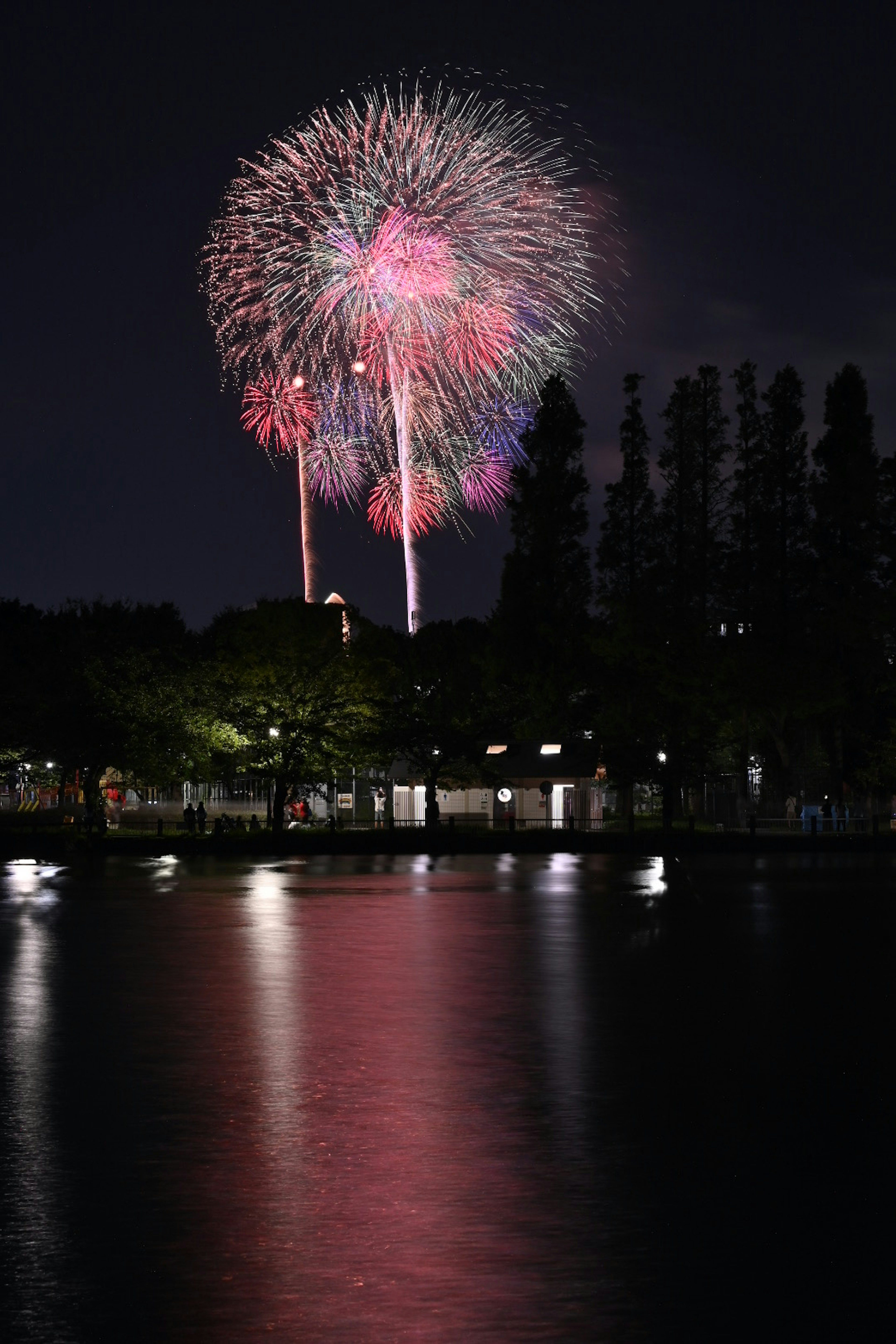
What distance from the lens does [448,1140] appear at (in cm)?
963

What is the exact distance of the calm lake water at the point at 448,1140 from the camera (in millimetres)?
6562

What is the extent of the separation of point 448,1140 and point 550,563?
246 feet

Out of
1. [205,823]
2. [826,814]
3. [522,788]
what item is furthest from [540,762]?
[205,823]

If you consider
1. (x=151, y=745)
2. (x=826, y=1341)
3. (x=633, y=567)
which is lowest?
(x=826, y=1341)

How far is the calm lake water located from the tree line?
43432 millimetres

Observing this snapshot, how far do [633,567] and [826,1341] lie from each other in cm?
8032

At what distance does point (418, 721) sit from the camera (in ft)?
223

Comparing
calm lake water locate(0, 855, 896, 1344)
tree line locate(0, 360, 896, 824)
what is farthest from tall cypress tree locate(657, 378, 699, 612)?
calm lake water locate(0, 855, 896, 1344)

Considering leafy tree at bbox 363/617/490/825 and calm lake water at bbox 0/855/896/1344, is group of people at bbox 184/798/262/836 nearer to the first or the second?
leafy tree at bbox 363/617/490/825

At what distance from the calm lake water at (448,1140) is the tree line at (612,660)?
43.4 meters

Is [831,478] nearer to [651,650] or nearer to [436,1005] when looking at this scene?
[651,650]

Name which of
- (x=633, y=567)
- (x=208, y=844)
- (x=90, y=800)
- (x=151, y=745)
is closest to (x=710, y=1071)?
(x=208, y=844)

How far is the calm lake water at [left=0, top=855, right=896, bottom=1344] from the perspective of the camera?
6.56m

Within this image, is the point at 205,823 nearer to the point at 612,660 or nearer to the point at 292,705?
the point at 292,705
